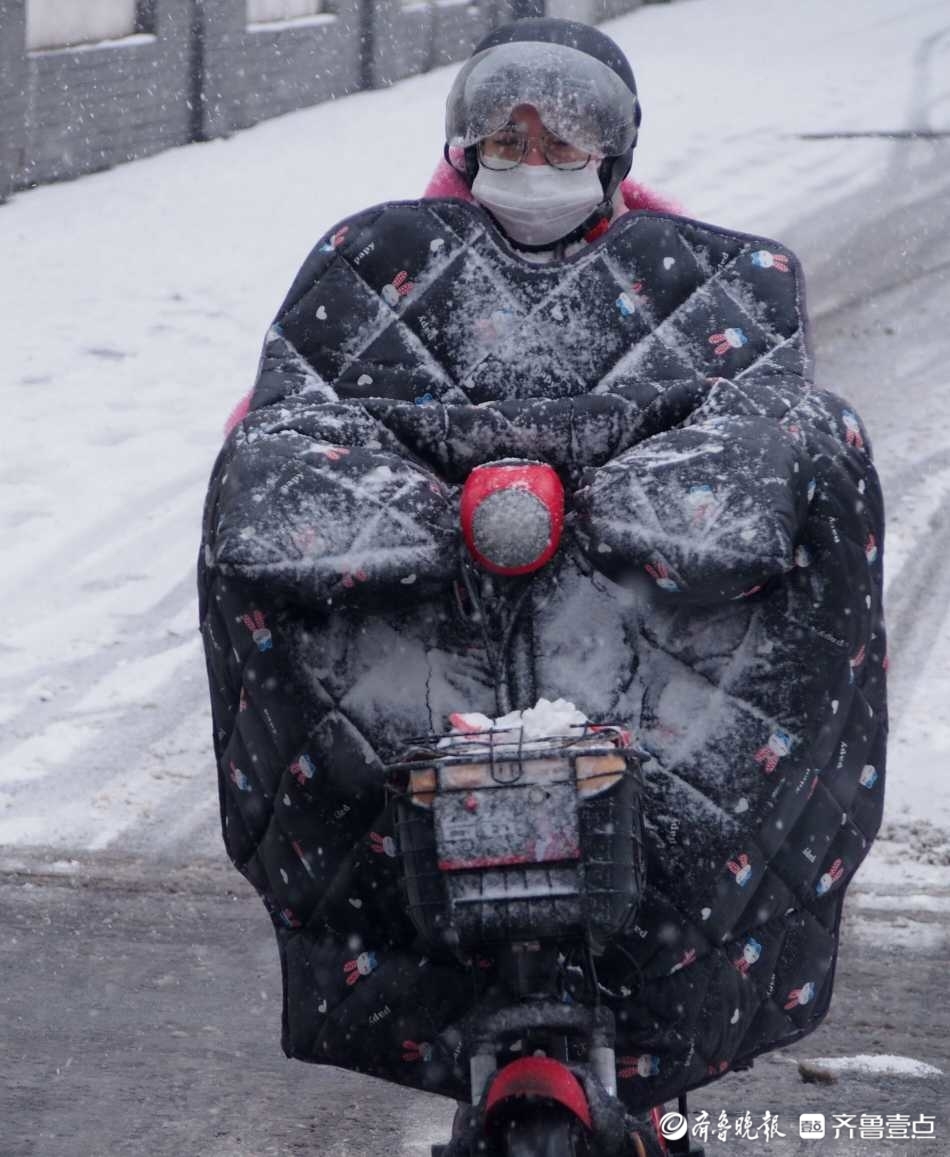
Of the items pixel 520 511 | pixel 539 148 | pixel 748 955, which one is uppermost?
pixel 539 148

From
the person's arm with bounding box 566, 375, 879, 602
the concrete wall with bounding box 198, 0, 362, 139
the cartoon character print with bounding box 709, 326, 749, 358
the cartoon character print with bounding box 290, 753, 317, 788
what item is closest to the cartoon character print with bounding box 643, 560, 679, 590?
the person's arm with bounding box 566, 375, 879, 602

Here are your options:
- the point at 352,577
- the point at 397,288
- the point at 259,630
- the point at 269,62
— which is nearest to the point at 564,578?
the point at 352,577

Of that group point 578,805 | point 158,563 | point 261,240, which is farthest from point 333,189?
point 578,805

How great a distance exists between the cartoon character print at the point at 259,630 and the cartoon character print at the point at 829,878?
902 millimetres

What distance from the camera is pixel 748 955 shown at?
2795mm

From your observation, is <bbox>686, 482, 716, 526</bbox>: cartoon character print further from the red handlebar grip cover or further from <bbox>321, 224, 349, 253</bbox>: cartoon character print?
<bbox>321, 224, 349, 253</bbox>: cartoon character print

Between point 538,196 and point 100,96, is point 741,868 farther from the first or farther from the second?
point 100,96

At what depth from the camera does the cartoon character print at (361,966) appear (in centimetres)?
283

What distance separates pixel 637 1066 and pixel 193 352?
7.97 meters

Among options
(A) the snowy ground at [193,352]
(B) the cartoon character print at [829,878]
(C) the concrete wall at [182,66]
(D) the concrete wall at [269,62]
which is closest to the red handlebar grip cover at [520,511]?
(B) the cartoon character print at [829,878]

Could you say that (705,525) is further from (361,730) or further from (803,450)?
(361,730)

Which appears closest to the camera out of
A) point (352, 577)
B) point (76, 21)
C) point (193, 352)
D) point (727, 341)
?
point (352, 577)

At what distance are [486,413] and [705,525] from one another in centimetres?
40

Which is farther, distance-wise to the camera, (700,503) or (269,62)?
(269,62)
